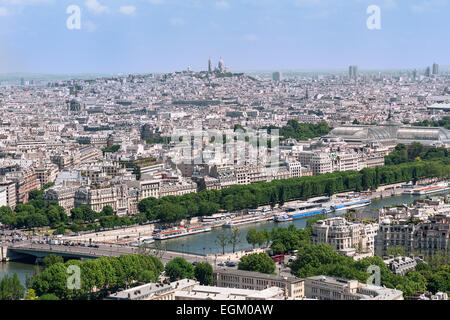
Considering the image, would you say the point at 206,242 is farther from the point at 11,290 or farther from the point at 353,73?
the point at 353,73

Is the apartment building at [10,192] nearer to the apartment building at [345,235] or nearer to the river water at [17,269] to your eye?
the river water at [17,269]

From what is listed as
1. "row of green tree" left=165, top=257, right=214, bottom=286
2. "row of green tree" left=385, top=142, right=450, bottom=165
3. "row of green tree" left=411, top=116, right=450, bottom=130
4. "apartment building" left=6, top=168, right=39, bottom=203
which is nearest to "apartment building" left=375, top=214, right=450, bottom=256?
"row of green tree" left=165, top=257, right=214, bottom=286

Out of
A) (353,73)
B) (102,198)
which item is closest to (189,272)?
(102,198)

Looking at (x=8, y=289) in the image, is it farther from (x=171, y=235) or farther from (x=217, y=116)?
(x=217, y=116)

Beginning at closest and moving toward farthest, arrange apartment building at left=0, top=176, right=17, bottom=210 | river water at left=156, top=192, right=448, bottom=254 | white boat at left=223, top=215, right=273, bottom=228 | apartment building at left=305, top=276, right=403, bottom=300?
1. apartment building at left=305, top=276, right=403, bottom=300
2. river water at left=156, top=192, right=448, bottom=254
3. white boat at left=223, top=215, right=273, bottom=228
4. apartment building at left=0, top=176, right=17, bottom=210

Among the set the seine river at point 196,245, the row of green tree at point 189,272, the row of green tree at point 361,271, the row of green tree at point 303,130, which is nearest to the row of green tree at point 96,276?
the row of green tree at point 189,272

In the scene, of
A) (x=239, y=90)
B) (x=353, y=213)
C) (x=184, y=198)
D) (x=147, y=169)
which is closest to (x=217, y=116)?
(x=239, y=90)

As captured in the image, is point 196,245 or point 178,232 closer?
point 196,245

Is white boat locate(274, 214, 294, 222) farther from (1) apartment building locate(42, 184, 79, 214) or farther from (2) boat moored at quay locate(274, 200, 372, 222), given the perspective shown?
(1) apartment building locate(42, 184, 79, 214)
